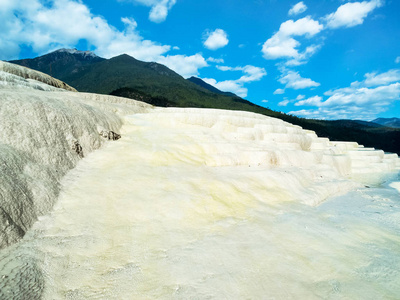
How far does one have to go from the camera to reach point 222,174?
7.01 metres

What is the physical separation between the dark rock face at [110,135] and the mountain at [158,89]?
3181 centimetres

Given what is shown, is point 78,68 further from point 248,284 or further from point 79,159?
point 248,284

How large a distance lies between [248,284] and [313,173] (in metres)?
7.27

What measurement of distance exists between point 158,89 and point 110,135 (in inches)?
1957

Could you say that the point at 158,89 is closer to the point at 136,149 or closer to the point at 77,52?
the point at 136,149

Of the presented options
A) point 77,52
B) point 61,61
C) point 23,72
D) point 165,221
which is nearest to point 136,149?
point 165,221

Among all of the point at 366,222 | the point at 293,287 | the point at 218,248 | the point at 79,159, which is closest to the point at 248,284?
the point at 293,287

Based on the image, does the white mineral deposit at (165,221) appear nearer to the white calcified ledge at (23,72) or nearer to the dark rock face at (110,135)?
the dark rock face at (110,135)

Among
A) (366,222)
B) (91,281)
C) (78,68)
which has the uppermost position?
(78,68)

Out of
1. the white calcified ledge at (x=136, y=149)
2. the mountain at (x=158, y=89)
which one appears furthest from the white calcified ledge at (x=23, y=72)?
the mountain at (x=158, y=89)

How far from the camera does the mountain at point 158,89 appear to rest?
154ft

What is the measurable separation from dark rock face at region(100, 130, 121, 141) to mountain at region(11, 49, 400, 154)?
104ft

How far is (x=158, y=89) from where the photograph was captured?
181 feet

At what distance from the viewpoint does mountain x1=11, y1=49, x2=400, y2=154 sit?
154 ft
